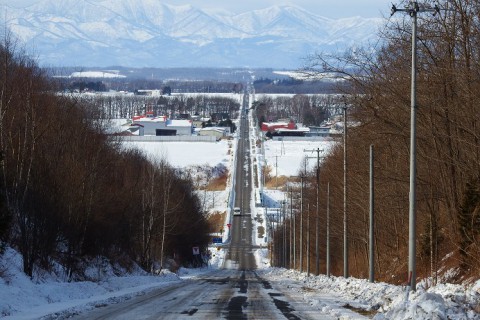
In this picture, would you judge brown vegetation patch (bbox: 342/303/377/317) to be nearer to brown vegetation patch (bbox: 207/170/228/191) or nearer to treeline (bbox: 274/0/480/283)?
treeline (bbox: 274/0/480/283)

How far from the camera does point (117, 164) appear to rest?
212ft

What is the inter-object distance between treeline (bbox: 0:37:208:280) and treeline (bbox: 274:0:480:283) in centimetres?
1227

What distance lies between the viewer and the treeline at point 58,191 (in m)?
30.8

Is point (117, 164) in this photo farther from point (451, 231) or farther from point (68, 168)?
point (451, 231)

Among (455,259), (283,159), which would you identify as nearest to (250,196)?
(283,159)

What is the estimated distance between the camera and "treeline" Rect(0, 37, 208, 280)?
3078 cm

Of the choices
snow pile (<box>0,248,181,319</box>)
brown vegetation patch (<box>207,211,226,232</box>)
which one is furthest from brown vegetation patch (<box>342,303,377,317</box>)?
brown vegetation patch (<box>207,211,226,232</box>)

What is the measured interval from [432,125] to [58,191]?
15.5 meters

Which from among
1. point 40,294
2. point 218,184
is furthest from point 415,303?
point 218,184

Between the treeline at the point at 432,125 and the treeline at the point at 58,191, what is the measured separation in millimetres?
12270

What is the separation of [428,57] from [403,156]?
311 inches

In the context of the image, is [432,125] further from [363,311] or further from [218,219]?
[218,219]

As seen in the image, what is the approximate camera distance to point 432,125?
3253 cm

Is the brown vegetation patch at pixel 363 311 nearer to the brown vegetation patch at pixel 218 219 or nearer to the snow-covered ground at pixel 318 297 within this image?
the snow-covered ground at pixel 318 297
